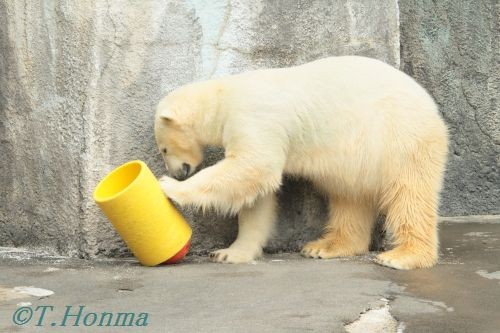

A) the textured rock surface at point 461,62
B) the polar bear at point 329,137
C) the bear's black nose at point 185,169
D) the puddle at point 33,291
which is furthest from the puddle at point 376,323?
the textured rock surface at point 461,62

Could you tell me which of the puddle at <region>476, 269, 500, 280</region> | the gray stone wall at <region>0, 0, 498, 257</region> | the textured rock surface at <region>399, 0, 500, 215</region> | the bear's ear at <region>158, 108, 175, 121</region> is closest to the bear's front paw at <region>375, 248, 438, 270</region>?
the puddle at <region>476, 269, 500, 280</region>

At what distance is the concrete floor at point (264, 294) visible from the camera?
3.20 metres

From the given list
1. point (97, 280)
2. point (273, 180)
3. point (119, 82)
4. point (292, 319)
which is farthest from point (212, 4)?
point (292, 319)

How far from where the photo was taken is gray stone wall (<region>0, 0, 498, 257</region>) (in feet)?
14.7

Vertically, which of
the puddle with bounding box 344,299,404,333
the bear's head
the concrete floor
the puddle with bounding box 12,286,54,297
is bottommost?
the puddle with bounding box 12,286,54,297

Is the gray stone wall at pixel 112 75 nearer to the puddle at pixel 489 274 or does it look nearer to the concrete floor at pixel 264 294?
the concrete floor at pixel 264 294

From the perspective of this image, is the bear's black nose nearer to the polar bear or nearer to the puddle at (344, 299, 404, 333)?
the polar bear

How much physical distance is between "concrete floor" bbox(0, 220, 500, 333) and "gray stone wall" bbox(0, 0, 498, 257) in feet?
0.84

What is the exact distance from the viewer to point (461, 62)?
6.08m

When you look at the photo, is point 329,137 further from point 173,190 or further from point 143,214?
point 143,214

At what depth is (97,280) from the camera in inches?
155

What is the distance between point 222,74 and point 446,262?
1520 mm

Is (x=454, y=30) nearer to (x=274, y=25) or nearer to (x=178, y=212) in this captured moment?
(x=274, y=25)

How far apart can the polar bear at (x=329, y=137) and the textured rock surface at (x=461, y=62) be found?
61.4 inches
